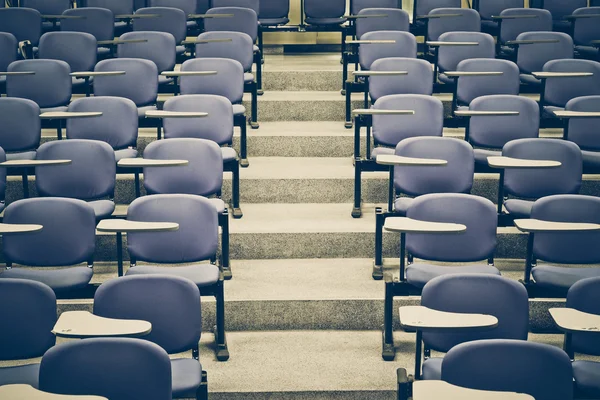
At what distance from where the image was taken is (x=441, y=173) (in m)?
4.23

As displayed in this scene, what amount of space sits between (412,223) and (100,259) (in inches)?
72.6

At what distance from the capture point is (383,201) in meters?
4.85

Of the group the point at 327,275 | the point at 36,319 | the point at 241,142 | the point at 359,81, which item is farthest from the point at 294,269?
the point at 359,81

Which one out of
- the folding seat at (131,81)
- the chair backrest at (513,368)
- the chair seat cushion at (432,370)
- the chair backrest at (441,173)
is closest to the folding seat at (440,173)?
the chair backrest at (441,173)

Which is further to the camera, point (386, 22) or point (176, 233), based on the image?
point (386, 22)

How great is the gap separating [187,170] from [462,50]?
2619mm

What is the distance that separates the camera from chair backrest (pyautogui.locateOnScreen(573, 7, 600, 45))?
6598 millimetres

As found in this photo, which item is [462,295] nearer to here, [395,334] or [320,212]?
[395,334]

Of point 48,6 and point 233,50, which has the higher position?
point 48,6

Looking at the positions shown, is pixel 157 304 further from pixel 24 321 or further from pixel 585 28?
pixel 585 28

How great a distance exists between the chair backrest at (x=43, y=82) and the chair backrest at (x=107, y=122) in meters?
0.60

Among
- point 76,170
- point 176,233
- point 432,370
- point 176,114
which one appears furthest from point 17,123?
point 432,370

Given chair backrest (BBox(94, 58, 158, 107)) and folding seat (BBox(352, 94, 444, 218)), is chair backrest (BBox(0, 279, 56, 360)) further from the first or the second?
chair backrest (BBox(94, 58, 158, 107))

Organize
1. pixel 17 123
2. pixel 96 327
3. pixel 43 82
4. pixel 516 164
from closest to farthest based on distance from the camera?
pixel 96 327
pixel 516 164
pixel 17 123
pixel 43 82
